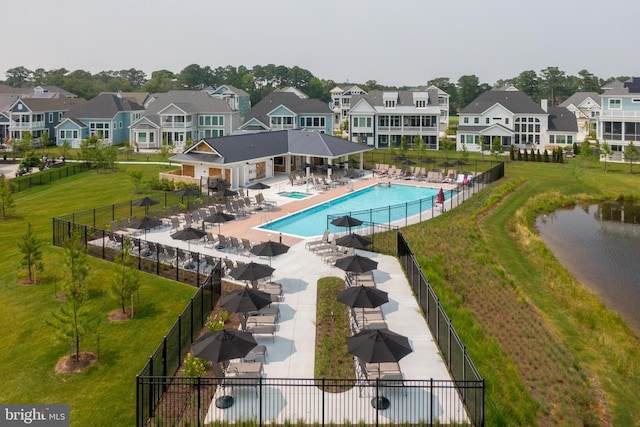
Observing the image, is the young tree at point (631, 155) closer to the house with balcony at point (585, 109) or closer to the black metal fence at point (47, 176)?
the house with balcony at point (585, 109)

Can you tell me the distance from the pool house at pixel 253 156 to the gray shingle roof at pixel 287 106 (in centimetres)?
2341

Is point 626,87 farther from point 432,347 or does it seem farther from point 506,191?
point 432,347

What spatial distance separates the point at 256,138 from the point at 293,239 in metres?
23.3

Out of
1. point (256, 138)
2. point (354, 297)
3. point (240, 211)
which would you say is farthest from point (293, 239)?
point (256, 138)

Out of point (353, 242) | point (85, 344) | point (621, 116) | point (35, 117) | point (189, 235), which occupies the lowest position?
point (85, 344)

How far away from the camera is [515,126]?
76.6 meters

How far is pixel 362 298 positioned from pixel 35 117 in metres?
79.3

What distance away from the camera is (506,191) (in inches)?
1809

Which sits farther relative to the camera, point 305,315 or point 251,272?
point 251,272

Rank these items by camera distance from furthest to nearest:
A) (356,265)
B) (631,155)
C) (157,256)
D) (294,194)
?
(631,155) → (294,194) → (157,256) → (356,265)

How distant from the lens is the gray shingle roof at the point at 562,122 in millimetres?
74750

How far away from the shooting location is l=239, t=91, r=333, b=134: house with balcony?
78.2 metres

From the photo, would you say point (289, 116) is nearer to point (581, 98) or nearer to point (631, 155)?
point (631, 155)

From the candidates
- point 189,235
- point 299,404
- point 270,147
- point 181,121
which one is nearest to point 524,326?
point 299,404
